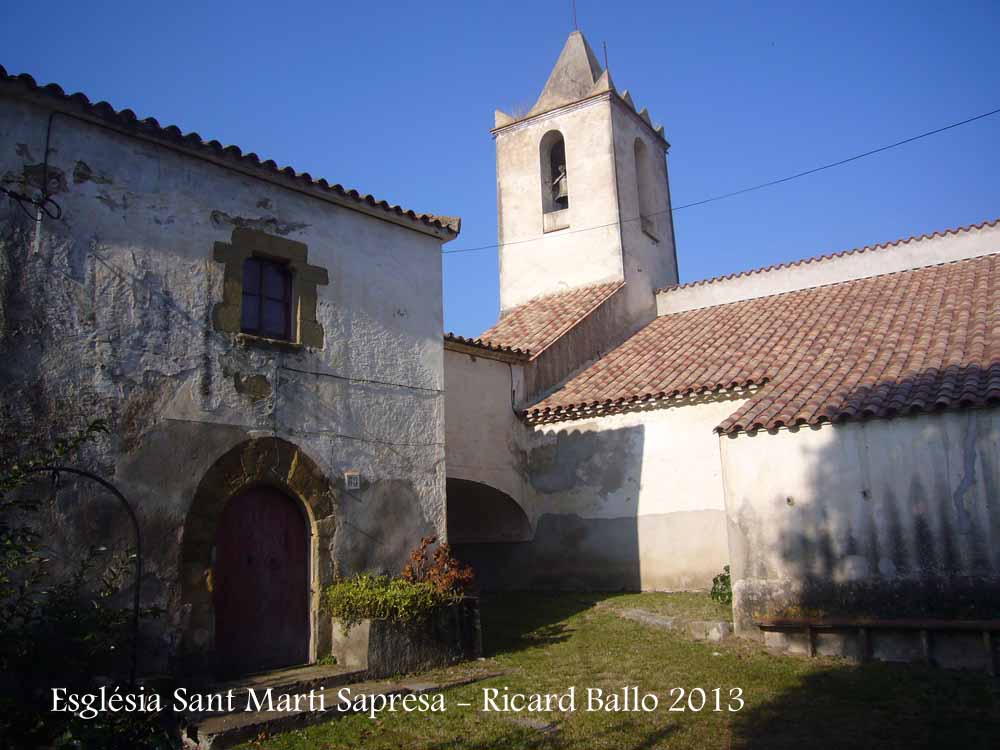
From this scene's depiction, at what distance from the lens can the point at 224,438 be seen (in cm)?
764

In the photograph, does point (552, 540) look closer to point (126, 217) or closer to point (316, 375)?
point (316, 375)

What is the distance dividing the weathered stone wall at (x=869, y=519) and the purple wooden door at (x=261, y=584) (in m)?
5.01

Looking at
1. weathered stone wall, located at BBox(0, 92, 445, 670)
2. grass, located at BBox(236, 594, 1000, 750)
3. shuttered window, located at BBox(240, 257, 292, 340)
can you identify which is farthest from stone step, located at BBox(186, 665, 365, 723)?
shuttered window, located at BBox(240, 257, 292, 340)

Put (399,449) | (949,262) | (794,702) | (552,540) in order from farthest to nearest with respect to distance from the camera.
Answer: (949,262), (552,540), (399,449), (794,702)

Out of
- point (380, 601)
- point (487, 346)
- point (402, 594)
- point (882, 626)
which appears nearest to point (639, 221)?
point (487, 346)

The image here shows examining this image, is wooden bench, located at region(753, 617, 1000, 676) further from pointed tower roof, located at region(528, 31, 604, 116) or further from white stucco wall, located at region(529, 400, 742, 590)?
pointed tower roof, located at region(528, 31, 604, 116)

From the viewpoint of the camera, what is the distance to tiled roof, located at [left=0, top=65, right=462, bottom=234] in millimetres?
6656

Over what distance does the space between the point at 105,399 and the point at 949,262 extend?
14.8 meters

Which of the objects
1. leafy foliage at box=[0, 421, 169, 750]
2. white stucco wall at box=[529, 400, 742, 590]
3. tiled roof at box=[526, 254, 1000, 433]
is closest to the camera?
leafy foliage at box=[0, 421, 169, 750]

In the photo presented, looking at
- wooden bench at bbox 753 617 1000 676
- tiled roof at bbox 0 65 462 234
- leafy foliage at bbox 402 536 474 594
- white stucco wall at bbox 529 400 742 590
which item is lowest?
wooden bench at bbox 753 617 1000 676

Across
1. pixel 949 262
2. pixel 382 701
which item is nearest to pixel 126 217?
pixel 382 701

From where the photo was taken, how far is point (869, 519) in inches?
336

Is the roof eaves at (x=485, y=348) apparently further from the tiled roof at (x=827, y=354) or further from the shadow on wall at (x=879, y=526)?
the shadow on wall at (x=879, y=526)

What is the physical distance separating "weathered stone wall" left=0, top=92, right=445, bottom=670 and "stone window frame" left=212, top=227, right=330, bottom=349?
6 cm
